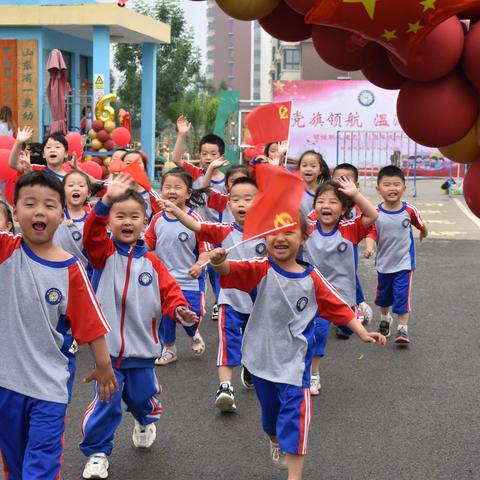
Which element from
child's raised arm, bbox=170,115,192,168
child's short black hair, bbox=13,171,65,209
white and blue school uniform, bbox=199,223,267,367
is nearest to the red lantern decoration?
child's short black hair, bbox=13,171,65,209

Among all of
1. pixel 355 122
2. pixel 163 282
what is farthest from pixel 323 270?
pixel 355 122

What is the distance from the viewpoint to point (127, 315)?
4.54 m

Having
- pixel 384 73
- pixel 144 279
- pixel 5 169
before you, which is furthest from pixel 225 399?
pixel 5 169

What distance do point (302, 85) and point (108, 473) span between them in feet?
73.8

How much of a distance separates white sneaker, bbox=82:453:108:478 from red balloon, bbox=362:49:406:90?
7.79ft

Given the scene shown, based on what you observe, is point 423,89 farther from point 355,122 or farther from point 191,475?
point 355,122

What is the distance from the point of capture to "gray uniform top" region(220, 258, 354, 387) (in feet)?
14.1

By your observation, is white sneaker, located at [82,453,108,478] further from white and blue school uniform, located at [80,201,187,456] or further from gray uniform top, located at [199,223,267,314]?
gray uniform top, located at [199,223,267,314]

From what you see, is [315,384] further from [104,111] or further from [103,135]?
[104,111]

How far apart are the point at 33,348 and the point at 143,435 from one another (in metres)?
1.42

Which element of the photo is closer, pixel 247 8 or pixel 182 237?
pixel 247 8

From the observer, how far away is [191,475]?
445 centimetres

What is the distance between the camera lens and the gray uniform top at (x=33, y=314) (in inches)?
140

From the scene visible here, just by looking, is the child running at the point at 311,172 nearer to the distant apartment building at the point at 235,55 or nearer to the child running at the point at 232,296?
the child running at the point at 232,296
